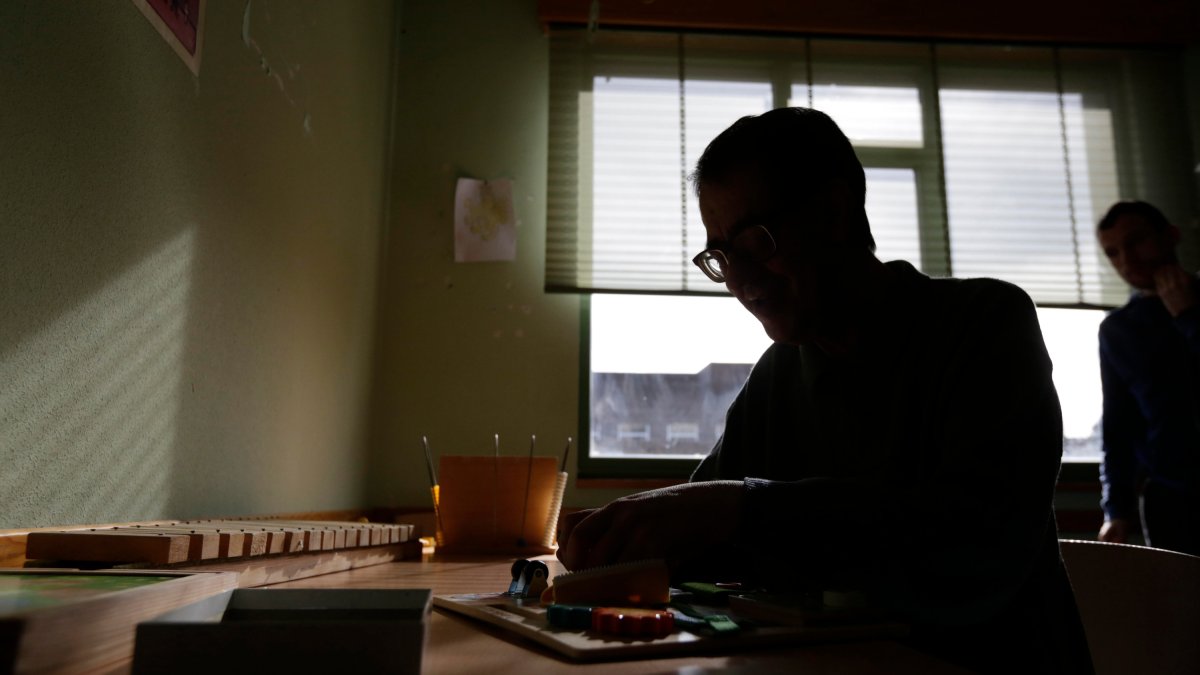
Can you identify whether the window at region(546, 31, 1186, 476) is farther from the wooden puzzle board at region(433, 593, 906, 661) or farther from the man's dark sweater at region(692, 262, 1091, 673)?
the wooden puzzle board at region(433, 593, 906, 661)

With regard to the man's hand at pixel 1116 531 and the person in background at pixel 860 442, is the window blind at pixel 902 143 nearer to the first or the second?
the man's hand at pixel 1116 531

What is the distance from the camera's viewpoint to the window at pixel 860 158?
2574 mm

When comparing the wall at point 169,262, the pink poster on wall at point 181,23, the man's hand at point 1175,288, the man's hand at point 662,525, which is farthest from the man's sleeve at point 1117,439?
the pink poster on wall at point 181,23

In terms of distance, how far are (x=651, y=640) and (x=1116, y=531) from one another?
2156 millimetres

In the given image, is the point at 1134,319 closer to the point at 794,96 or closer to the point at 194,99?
the point at 794,96

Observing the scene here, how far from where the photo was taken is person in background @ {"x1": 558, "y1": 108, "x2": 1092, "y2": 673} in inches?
28.0

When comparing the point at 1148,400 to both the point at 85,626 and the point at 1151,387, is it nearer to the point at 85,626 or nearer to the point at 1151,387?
the point at 1151,387

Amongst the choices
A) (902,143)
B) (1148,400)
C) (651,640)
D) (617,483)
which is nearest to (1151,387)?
(1148,400)

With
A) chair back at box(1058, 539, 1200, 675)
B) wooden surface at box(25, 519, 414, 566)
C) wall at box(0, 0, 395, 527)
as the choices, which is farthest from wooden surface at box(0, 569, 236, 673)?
chair back at box(1058, 539, 1200, 675)

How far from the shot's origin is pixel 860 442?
0.99 m

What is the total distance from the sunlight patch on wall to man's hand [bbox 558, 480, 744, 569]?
597mm

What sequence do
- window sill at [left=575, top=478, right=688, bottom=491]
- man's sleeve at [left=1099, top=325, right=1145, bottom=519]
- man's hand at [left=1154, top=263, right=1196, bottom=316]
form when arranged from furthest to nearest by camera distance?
window sill at [left=575, top=478, right=688, bottom=491], man's sleeve at [left=1099, top=325, right=1145, bottom=519], man's hand at [left=1154, top=263, right=1196, bottom=316]

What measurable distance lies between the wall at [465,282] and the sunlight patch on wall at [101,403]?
1.31 m

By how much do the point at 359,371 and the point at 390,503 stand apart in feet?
1.45
